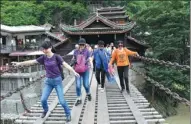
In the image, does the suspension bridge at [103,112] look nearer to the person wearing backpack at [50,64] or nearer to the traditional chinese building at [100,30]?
the person wearing backpack at [50,64]

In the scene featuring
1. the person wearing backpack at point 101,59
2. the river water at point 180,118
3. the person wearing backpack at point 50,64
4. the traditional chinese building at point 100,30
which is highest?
the person wearing backpack at point 50,64

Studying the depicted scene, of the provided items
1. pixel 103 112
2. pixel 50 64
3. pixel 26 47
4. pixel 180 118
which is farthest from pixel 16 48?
pixel 50 64

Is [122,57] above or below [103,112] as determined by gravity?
above

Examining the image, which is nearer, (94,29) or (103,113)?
(103,113)

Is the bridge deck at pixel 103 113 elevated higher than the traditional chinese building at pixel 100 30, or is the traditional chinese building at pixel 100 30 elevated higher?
the bridge deck at pixel 103 113

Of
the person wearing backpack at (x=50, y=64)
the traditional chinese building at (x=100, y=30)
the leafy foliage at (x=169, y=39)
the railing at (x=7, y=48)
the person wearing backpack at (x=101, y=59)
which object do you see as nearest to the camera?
the person wearing backpack at (x=50, y=64)

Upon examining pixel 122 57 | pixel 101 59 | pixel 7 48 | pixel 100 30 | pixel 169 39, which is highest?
pixel 122 57

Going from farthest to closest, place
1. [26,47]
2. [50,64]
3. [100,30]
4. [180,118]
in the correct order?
[26,47]
[100,30]
[180,118]
[50,64]

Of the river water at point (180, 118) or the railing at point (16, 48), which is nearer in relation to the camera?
the river water at point (180, 118)

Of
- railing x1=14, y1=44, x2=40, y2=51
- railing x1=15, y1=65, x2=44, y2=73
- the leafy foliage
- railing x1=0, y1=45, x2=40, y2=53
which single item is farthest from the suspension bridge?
railing x1=14, y1=44, x2=40, y2=51

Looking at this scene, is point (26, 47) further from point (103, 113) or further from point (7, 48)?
point (103, 113)

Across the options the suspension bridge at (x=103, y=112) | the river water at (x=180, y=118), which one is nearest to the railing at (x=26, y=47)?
the river water at (x=180, y=118)

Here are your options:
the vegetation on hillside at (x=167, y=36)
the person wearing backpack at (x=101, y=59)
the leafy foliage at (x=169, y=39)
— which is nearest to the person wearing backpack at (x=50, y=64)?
the person wearing backpack at (x=101, y=59)

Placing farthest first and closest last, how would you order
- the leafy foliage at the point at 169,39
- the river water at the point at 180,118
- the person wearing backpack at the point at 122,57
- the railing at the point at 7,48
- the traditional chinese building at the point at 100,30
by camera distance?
the railing at the point at 7,48 → the traditional chinese building at the point at 100,30 → the leafy foliage at the point at 169,39 → the river water at the point at 180,118 → the person wearing backpack at the point at 122,57
